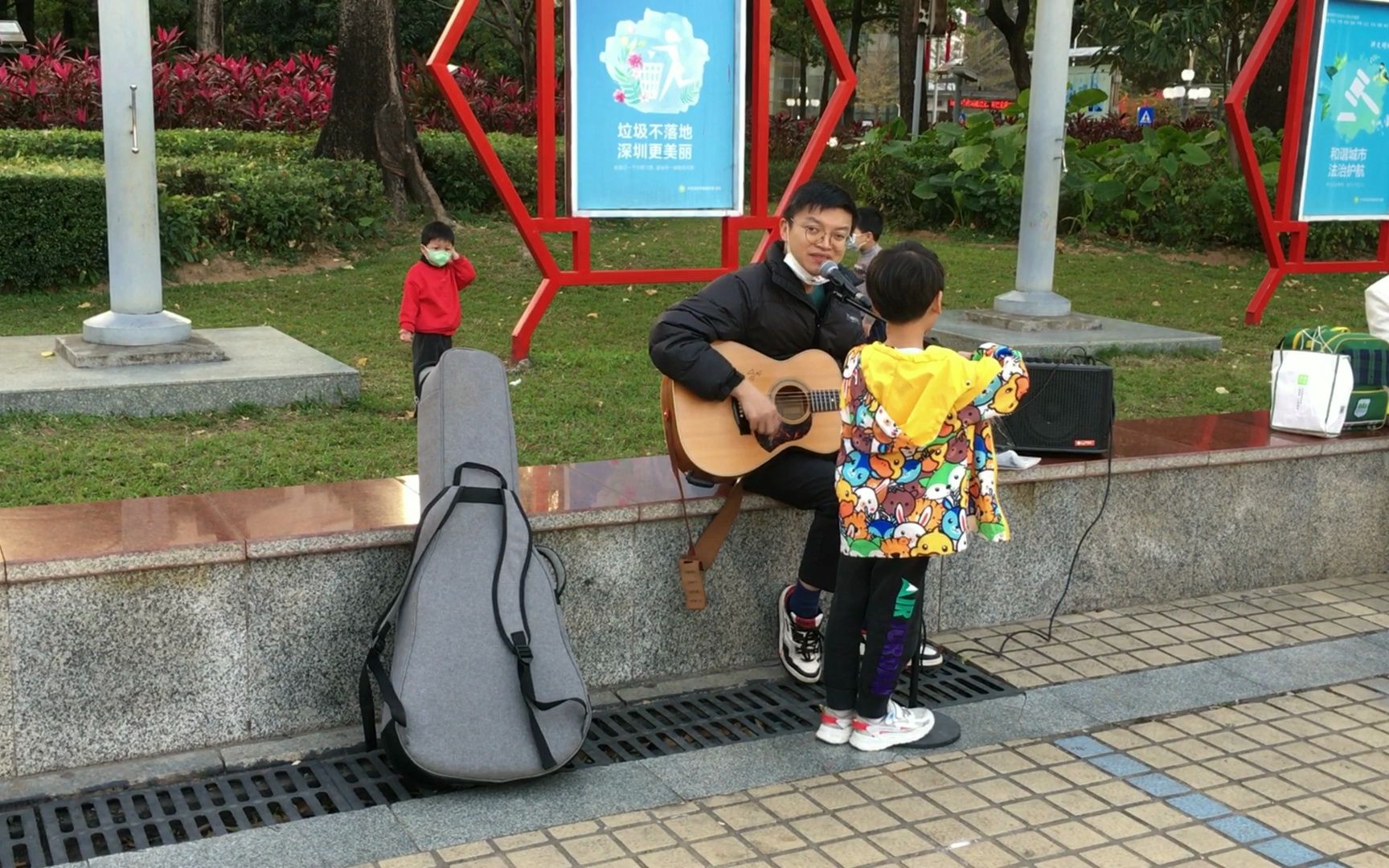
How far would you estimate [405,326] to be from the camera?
7113 mm

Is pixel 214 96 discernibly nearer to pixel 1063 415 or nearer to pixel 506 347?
pixel 506 347

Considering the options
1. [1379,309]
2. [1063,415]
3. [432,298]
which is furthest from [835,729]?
[432,298]

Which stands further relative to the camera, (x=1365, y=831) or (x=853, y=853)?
(x=1365, y=831)

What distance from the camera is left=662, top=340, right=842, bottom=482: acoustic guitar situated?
448 cm

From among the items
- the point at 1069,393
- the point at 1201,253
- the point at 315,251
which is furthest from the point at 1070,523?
the point at 1201,253

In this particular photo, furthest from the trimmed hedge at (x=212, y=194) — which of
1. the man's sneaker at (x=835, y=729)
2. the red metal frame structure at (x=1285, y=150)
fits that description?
the man's sneaker at (x=835, y=729)

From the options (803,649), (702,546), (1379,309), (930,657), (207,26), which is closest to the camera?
(702,546)

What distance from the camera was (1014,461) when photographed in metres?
5.27

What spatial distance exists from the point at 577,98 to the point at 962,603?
407 cm

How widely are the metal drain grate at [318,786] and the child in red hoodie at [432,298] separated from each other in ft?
10.1

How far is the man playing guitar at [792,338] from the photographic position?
443 cm

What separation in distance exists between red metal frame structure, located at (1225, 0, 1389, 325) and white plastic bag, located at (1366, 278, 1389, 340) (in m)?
4.10

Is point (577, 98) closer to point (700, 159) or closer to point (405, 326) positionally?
point (700, 159)

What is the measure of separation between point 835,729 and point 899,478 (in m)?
0.82
